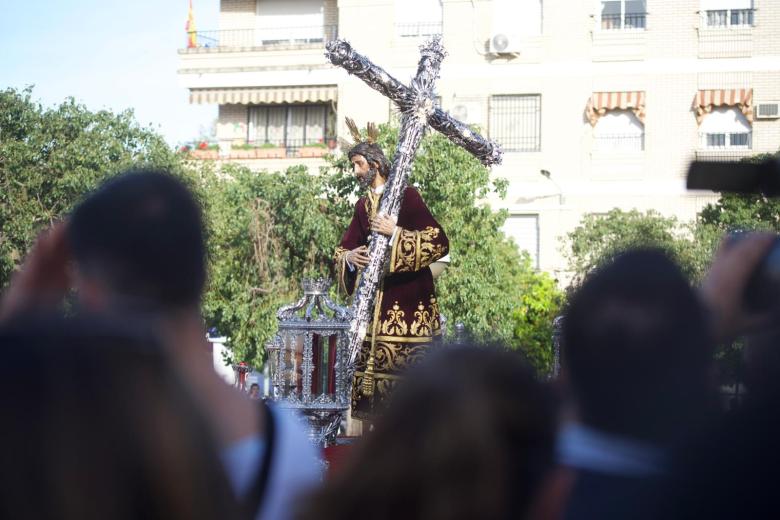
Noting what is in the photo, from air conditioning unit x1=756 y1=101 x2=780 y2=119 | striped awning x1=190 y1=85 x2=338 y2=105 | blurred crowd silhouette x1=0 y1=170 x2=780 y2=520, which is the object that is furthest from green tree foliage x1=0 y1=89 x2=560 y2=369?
blurred crowd silhouette x1=0 y1=170 x2=780 y2=520

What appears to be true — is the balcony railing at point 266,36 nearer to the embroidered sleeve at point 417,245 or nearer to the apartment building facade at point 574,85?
the apartment building facade at point 574,85

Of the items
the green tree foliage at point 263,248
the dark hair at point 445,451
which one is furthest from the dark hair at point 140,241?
the green tree foliage at point 263,248

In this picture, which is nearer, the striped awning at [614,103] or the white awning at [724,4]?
the striped awning at [614,103]

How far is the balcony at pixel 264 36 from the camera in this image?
95.1 feet

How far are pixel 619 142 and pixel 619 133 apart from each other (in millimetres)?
196

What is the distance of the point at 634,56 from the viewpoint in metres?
26.5

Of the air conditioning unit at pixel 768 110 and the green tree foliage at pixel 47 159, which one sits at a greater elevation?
the air conditioning unit at pixel 768 110

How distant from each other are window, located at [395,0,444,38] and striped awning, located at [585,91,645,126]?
388cm

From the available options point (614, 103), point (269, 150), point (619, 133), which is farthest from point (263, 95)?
point (619, 133)

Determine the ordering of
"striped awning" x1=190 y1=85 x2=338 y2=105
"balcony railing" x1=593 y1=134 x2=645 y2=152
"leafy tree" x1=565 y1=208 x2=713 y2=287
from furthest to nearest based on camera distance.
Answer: "striped awning" x1=190 y1=85 x2=338 y2=105 < "balcony railing" x1=593 y1=134 x2=645 y2=152 < "leafy tree" x1=565 y1=208 x2=713 y2=287

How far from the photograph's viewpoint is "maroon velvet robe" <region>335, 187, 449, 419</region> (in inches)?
307

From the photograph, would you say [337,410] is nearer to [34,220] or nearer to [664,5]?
[34,220]

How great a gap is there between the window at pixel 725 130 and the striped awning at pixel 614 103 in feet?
4.50

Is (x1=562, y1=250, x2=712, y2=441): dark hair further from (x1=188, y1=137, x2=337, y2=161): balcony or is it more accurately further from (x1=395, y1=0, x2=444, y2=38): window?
(x1=188, y1=137, x2=337, y2=161): balcony
